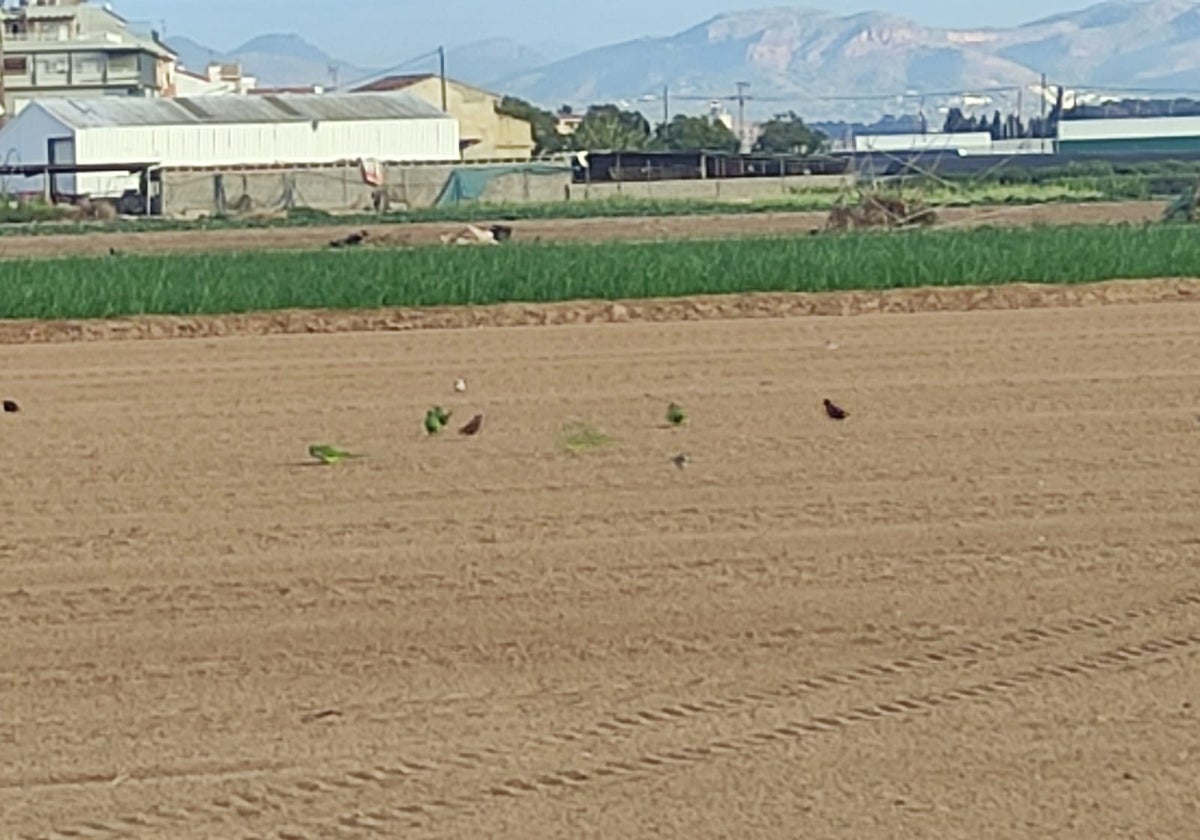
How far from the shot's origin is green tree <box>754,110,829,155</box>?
414 feet

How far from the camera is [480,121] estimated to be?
371ft

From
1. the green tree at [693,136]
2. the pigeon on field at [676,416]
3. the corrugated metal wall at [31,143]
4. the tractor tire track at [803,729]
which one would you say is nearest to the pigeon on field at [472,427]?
the pigeon on field at [676,416]

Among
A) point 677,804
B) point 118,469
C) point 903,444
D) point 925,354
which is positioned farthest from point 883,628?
point 925,354

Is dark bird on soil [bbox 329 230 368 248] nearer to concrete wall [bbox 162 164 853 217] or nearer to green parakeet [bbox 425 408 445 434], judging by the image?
green parakeet [bbox 425 408 445 434]

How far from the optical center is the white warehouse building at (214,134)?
87.2 meters

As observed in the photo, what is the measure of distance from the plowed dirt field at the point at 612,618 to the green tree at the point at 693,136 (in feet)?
328

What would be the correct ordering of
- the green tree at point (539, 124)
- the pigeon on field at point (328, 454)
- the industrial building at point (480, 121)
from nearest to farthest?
the pigeon on field at point (328, 454), the industrial building at point (480, 121), the green tree at point (539, 124)

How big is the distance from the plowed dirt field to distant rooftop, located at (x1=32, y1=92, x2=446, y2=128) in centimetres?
7445

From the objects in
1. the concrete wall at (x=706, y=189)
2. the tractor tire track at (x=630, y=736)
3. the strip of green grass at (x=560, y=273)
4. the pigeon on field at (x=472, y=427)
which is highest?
the concrete wall at (x=706, y=189)

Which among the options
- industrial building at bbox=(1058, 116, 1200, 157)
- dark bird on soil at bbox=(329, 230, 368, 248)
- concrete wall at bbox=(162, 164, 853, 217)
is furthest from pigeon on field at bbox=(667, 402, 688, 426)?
industrial building at bbox=(1058, 116, 1200, 157)

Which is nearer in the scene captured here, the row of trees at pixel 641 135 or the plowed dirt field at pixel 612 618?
the plowed dirt field at pixel 612 618

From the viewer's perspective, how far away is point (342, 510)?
40.0 ft

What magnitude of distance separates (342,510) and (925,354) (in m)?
8.79

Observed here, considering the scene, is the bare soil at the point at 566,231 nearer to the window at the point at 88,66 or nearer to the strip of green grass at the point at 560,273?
the strip of green grass at the point at 560,273
